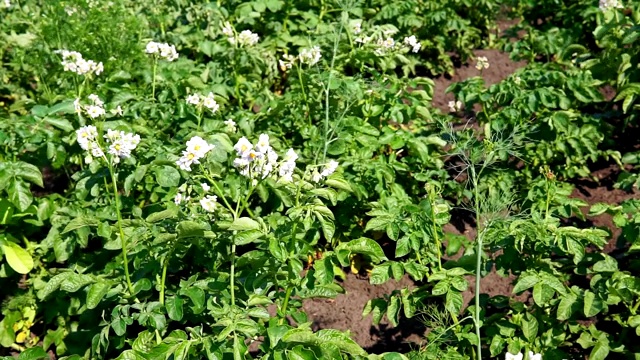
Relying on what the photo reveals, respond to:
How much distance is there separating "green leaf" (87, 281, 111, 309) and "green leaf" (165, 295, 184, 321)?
0.86 feet

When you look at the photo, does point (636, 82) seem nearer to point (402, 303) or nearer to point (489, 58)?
point (489, 58)

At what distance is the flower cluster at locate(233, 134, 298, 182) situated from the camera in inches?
99.0

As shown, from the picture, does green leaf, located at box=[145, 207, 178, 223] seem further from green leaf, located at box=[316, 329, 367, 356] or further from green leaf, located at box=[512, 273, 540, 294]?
green leaf, located at box=[512, 273, 540, 294]

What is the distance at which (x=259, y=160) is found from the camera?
8.35 feet

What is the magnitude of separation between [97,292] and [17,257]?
756mm

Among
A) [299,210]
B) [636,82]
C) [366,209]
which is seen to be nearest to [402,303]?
[299,210]

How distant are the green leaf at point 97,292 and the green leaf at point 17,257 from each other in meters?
0.68

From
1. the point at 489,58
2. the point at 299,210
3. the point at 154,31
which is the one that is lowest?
the point at 489,58

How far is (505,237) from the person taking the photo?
112 inches

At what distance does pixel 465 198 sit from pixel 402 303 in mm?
1290

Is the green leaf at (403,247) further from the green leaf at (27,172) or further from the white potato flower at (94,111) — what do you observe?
the green leaf at (27,172)

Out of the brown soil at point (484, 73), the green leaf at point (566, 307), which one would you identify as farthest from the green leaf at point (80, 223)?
the brown soil at point (484, 73)

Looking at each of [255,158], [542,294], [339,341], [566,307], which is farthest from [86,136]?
[566,307]

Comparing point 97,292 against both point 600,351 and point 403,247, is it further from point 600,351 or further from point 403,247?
point 600,351
